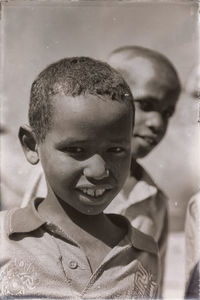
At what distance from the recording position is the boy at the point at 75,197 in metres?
1.36

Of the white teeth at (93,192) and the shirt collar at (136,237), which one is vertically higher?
the white teeth at (93,192)

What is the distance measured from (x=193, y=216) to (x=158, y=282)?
288 millimetres

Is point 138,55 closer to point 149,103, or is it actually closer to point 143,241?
point 149,103

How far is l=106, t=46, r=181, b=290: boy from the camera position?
160 centimetres

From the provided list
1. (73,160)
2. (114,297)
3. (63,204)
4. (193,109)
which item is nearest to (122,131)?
(73,160)

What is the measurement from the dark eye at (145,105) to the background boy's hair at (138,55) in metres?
0.08

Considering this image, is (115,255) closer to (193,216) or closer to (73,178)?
(73,178)

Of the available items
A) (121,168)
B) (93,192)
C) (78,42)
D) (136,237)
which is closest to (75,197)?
(93,192)

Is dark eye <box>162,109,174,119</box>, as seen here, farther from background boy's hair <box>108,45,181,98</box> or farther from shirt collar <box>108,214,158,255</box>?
shirt collar <box>108,214,158,255</box>

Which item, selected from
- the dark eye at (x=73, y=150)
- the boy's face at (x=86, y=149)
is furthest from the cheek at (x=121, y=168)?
the dark eye at (x=73, y=150)

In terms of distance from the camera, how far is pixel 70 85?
4.46ft

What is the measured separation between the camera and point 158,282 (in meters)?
1.60

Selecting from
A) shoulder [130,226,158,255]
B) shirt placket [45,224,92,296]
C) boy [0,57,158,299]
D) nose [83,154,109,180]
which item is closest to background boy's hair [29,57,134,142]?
boy [0,57,158,299]

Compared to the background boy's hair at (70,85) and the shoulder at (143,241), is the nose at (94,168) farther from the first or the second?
the shoulder at (143,241)
